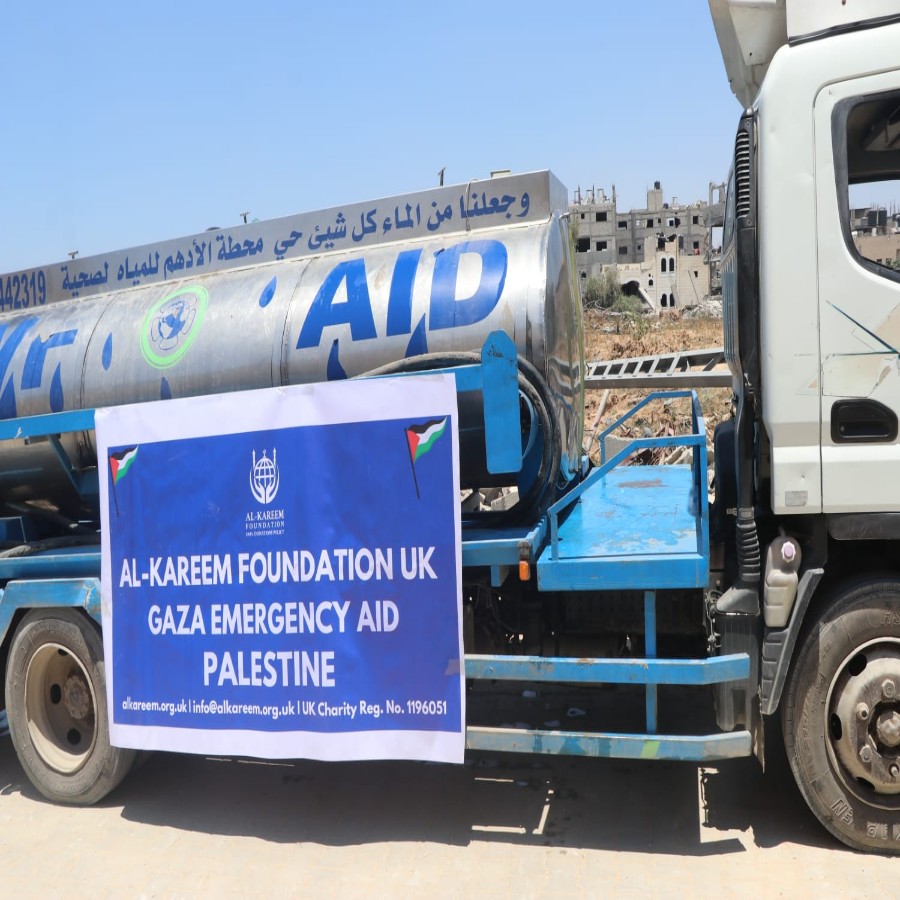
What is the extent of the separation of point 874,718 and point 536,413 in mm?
1896

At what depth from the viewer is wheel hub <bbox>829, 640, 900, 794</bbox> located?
3547 mm

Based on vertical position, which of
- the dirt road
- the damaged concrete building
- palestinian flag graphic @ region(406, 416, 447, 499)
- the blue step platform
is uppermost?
the damaged concrete building

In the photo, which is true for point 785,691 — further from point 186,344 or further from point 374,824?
point 186,344

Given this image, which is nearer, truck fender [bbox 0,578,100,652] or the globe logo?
the globe logo

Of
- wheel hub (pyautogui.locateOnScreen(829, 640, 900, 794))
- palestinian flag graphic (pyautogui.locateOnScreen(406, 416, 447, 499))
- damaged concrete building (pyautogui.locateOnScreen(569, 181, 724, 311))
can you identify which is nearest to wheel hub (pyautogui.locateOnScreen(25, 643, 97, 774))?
palestinian flag graphic (pyautogui.locateOnScreen(406, 416, 447, 499))

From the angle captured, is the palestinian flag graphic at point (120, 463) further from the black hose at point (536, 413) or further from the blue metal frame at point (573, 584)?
the blue metal frame at point (573, 584)

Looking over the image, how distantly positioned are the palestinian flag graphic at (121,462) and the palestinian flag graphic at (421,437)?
151 centimetres

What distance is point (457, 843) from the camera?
13.2ft

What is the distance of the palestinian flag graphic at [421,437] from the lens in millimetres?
3968

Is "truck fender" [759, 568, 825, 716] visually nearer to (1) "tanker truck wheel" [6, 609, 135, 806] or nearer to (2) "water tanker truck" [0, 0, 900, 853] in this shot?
(2) "water tanker truck" [0, 0, 900, 853]

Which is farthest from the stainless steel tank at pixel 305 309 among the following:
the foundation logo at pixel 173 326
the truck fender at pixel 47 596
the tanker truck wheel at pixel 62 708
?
the tanker truck wheel at pixel 62 708

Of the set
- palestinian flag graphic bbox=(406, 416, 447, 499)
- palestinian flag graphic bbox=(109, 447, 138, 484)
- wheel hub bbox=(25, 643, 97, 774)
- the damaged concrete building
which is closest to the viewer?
palestinian flag graphic bbox=(406, 416, 447, 499)

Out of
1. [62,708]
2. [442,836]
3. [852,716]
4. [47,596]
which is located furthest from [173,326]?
[852,716]

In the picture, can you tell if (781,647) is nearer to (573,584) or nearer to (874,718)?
(874,718)
